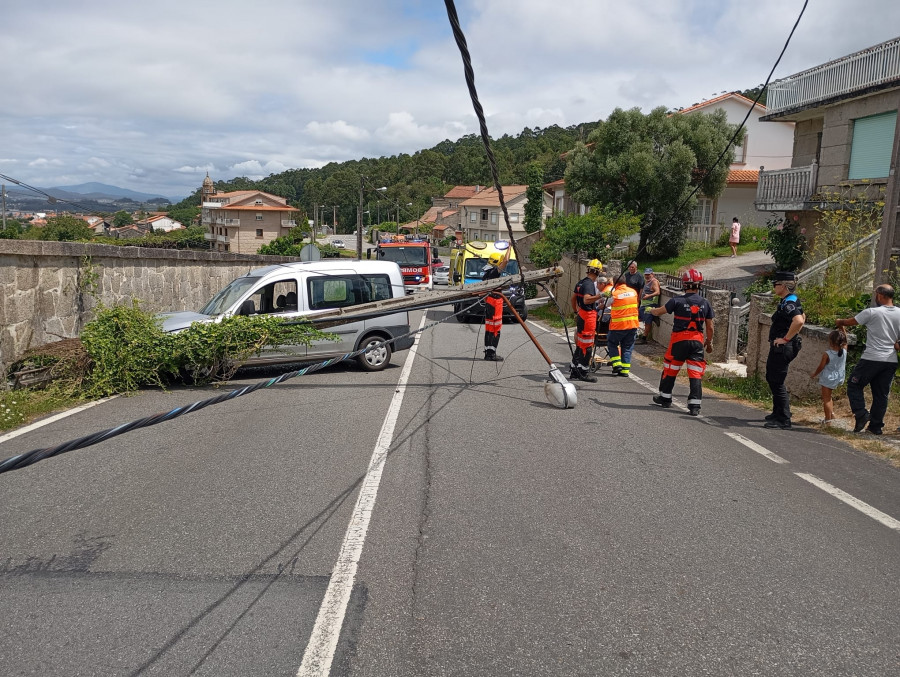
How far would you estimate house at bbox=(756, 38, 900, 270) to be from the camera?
718 inches

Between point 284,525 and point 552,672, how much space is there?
2.47 metres

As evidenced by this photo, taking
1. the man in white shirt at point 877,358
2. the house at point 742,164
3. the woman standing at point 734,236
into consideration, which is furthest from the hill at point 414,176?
the man in white shirt at point 877,358

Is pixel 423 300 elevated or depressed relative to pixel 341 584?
elevated

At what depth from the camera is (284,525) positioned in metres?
5.07

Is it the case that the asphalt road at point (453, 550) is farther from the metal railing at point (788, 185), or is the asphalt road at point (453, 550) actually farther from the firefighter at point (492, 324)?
the metal railing at point (788, 185)

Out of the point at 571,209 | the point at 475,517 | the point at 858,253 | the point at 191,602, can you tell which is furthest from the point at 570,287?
the point at 571,209

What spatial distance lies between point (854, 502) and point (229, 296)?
915 cm

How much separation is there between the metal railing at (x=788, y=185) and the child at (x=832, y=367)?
1367cm

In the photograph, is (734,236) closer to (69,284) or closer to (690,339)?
(690,339)

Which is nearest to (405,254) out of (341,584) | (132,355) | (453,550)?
(132,355)

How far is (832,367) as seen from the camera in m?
8.57

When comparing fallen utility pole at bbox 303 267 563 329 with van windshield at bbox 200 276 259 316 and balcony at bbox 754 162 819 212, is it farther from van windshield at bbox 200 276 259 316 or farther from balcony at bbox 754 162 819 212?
balcony at bbox 754 162 819 212

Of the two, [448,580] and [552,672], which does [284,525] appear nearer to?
[448,580]

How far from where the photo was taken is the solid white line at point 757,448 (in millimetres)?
7016
